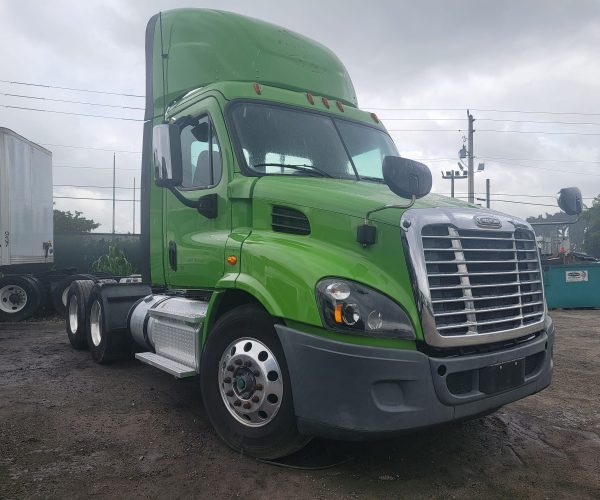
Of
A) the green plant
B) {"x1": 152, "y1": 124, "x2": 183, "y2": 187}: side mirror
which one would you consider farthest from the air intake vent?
the green plant

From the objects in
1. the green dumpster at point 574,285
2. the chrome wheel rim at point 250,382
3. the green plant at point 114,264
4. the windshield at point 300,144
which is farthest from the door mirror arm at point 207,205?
the green dumpster at point 574,285

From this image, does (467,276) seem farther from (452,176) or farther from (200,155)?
(452,176)

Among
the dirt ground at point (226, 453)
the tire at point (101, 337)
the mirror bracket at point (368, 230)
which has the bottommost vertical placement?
the dirt ground at point (226, 453)

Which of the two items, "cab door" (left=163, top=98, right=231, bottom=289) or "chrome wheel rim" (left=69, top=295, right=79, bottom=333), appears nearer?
"cab door" (left=163, top=98, right=231, bottom=289)

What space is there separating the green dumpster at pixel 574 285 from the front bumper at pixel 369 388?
12.7 metres

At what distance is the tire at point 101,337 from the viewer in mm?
6488

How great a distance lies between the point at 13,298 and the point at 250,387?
9985 mm

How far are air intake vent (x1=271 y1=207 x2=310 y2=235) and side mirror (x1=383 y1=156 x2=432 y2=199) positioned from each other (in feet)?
2.28

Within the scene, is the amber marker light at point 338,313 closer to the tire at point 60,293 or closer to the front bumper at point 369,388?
the front bumper at point 369,388

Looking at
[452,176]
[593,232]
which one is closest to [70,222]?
[452,176]

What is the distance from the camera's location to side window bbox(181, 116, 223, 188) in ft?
14.7

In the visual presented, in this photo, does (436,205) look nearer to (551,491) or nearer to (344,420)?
(344,420)

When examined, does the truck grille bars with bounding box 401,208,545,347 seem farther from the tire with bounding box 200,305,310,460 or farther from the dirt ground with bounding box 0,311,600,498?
the tire with bounding box 200,305,310,460

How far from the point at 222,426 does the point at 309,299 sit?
1.36 m
